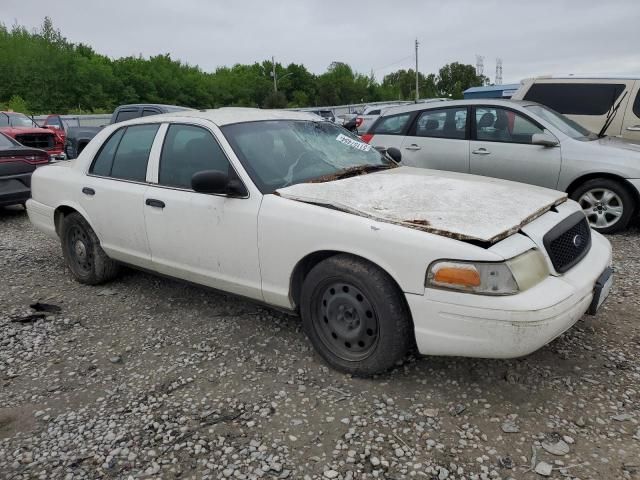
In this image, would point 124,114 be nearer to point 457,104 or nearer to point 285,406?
point 457,104

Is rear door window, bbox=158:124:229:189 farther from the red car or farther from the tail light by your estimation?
the red car

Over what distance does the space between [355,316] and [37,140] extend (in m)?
14.1

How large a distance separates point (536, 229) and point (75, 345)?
3.18 m

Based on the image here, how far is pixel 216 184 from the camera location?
3.24 meters

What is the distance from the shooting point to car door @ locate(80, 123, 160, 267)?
4.05 metres

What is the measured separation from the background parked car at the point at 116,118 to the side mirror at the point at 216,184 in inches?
295

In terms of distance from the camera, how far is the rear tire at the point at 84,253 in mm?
4617

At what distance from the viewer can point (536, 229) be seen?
112 inches

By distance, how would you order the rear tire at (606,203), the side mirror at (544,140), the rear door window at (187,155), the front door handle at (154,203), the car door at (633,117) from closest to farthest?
1. the rear door window at (187,155)
2. the front door handle at (154,203)
3. the rear tire at (606,203)
4. the side mirror at (544,140)
5. the car door at (633,117)

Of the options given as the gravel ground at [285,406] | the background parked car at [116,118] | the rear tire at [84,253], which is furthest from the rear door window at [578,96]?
the rear tire at [84,253]

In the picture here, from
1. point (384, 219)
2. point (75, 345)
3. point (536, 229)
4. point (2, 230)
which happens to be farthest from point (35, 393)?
point (2, 230)

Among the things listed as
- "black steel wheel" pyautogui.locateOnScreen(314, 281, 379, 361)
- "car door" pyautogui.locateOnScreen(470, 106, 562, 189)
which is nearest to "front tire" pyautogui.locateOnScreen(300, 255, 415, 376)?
"black steel wheel" pyautogui.locateOnScreen(314, 281, 379, 361)

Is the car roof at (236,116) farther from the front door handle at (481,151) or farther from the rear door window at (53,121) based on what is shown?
the rear door window at (53,121)

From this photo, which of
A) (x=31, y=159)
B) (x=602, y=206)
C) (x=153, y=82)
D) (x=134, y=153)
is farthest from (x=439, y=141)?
(x=153, y=82)
